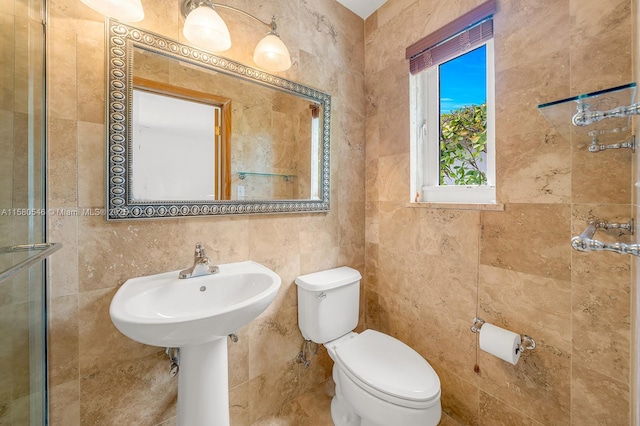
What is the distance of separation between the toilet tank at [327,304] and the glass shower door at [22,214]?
1.02m

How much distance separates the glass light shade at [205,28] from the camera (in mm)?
1013

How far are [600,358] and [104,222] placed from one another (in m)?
1.92

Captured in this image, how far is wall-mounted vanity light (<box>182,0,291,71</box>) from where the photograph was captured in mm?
1017

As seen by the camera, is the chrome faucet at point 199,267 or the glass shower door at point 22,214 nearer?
the glass shower door at point 22,214

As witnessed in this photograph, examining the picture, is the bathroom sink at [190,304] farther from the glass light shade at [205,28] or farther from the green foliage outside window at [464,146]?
the green foliage outside window at [464,146]

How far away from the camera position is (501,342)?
1069 mm

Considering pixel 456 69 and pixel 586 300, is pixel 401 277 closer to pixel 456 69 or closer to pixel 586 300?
pixel 586 300

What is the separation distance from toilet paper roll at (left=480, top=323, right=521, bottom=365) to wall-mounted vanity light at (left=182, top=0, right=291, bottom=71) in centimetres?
158

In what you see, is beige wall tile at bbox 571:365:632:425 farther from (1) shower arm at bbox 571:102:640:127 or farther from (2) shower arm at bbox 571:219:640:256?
(1) shower arm at bbox 571:102:640:127

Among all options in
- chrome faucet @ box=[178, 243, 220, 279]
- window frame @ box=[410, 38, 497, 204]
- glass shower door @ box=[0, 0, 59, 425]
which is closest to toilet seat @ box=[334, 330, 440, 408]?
chrome faucet @ box=[178, 243, 220, 279]

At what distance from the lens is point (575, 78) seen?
0.96 metres

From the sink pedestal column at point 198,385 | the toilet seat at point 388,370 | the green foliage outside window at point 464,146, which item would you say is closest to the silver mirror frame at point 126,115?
the sink pedestal column at point 198,385

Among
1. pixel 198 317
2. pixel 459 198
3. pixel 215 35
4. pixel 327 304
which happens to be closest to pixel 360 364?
pixel 327 304

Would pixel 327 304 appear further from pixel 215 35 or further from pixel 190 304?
pixel 215 35
